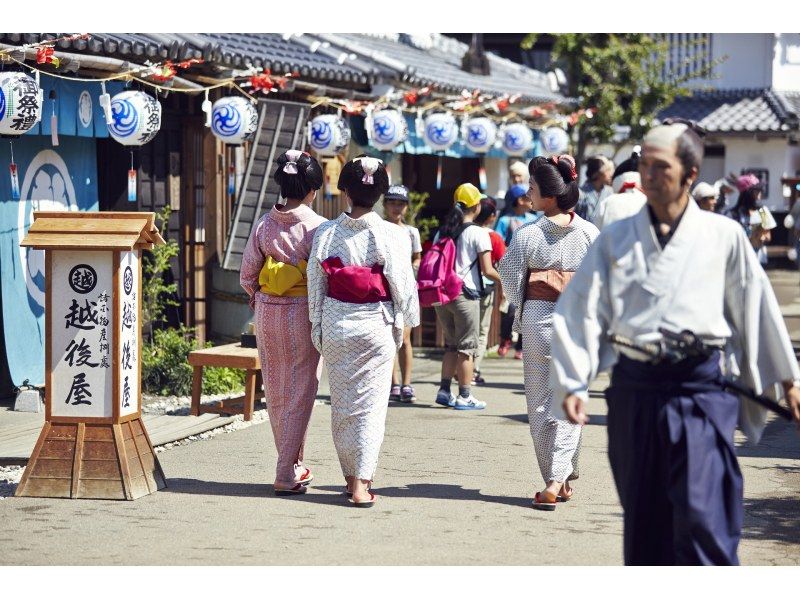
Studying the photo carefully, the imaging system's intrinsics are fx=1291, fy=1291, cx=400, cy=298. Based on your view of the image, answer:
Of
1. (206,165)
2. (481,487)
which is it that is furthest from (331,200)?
(481,487)

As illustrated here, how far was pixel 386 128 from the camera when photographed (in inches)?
597

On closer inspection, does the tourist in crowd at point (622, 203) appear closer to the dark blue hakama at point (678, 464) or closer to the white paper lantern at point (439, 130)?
the dark blue hakama at point (678, 464)

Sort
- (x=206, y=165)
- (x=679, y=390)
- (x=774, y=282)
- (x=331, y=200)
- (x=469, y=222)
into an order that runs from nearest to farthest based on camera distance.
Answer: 1. (x=679, y=390)
2. (x=469, y=222)
3. (x=206, y=165)
4. (x=331, y=200)
5. (x=774, y=282)

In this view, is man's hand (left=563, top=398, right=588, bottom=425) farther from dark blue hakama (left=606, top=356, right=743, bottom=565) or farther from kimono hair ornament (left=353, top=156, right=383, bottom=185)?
kimono hair ornament (left=353, top=156, right=383, bottom=185)

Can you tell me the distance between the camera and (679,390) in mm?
5305

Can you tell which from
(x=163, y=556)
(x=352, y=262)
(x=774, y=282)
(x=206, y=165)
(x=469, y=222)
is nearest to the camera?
(x=163, y=556)

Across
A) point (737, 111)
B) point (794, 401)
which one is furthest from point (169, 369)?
point (737, 111)

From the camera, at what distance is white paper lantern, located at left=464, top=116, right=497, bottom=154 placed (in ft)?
59.0

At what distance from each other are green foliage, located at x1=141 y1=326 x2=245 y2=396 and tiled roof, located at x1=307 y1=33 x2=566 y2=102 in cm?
570

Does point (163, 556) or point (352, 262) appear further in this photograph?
point (352, 262)

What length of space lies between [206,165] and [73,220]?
223 inches

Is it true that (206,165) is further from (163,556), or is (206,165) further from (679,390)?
(679,390)

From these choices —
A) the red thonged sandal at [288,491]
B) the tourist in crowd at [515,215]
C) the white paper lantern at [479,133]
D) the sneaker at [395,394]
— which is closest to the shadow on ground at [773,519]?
the red thonged sandal at [288,491]

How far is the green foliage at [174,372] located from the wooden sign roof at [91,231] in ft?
12.7
